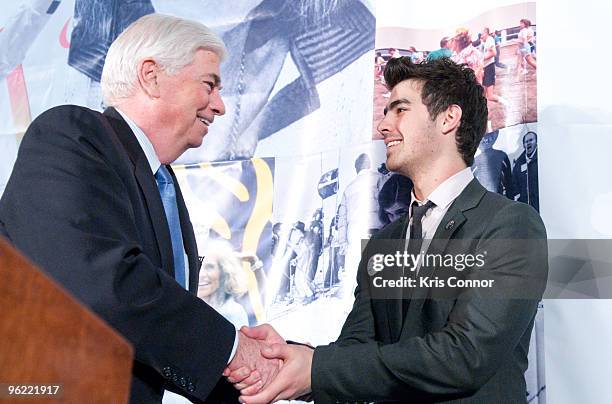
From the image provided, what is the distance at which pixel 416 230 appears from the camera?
192cm

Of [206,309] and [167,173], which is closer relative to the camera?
[206,309]

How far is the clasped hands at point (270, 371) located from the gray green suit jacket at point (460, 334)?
0.11ft

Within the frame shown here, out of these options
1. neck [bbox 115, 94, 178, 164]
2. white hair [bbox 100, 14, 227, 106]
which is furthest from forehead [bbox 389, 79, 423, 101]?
neck [bbox 115, 94, 178, 164]

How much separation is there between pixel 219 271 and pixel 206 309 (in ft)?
1.43

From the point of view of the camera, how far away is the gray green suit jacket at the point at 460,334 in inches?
67.6

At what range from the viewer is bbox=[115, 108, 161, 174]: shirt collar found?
1808 millimetres

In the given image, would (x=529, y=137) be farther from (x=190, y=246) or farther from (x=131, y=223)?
(x=131, y=223)

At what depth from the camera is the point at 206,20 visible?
2223 millimetres

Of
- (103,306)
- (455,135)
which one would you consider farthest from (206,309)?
(455,135)

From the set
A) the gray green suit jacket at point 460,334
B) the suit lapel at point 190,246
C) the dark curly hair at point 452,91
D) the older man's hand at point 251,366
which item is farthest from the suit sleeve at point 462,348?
the suit lapel at point 190,246

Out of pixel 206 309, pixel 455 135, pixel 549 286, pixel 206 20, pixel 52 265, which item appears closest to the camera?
pixel 52 265

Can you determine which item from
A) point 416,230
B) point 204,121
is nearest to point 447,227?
point 416,230

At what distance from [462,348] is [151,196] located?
681 millimetres

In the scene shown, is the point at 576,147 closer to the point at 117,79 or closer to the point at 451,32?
the point at 451,32
